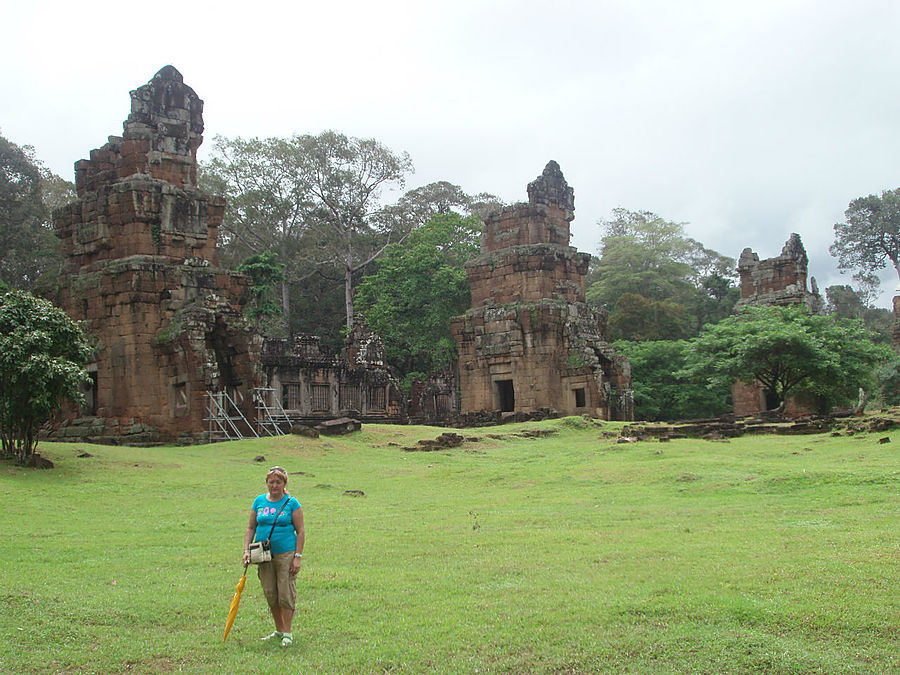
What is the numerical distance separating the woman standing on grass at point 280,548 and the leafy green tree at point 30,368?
403 inches

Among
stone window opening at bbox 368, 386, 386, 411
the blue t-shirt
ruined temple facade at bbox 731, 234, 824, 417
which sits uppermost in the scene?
ruined temple facade at bbox 731, 234, 824, 417

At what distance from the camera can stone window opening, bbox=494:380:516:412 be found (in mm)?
30078

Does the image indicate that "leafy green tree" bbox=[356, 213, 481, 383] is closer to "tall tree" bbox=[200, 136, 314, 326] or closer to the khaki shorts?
"tall tree" bbox=[200, 136, 314, 326]

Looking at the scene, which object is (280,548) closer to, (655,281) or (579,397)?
(579,397)

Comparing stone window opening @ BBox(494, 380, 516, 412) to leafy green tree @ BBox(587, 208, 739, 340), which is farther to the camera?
leafy green tree @ BBox(587, 208, 739, 340)

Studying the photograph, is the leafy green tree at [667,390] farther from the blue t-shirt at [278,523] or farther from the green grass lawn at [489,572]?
the blue t-shirt at [278,523]

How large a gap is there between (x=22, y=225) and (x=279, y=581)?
1585 inches

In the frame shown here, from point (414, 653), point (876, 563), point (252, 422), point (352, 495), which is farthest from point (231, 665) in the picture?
point (252, 422)

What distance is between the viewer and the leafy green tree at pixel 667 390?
36938mm

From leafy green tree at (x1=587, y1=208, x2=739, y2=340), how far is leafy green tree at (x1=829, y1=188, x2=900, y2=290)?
7.47 m

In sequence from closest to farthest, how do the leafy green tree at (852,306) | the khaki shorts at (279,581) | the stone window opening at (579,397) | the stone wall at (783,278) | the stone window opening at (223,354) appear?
the khaki shorts at (279,581)
the stone window opening at (223,354)
the stone window opening at (579,397)
the stone wall at (783,278)
the leafy green tree at (852,306)

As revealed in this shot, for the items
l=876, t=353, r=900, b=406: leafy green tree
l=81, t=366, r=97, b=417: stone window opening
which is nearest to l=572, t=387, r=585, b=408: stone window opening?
l=876, t=353, r=900, b=406: leafy green tree

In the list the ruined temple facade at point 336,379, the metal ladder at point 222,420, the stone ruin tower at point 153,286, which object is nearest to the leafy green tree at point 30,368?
the metal ladder at point 222,420

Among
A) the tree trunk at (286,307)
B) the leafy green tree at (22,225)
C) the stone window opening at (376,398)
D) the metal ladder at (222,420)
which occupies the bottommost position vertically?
the metal ladder at (222,420)
